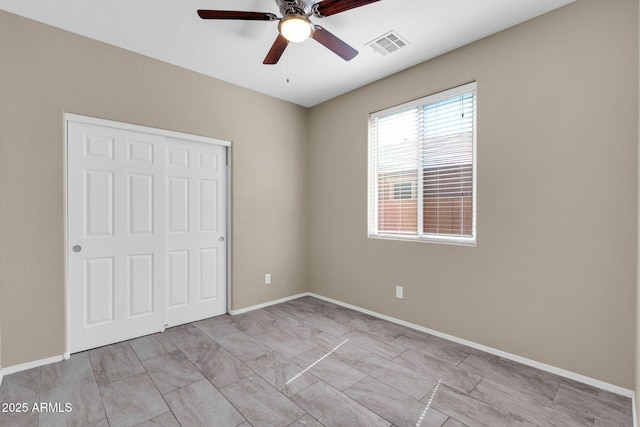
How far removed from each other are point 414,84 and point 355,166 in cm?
115

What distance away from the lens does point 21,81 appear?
235 cm

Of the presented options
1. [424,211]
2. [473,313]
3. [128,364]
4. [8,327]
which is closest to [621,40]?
[424,211]

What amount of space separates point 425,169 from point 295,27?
1929 millimetres

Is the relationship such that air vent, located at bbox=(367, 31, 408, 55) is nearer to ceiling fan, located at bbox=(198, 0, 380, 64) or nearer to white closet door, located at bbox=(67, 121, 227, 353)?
ceiling fan, located at bbox=(198, 0, 380, 64)

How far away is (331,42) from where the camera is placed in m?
2.18

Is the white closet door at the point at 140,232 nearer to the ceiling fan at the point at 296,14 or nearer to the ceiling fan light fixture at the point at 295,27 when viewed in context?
the ceiling fan at the point at 296,14

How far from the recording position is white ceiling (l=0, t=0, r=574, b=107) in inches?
87.9

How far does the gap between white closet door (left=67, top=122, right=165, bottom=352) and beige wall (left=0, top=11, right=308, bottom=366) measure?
0.40ft

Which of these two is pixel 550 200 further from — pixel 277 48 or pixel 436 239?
pixel 277 48

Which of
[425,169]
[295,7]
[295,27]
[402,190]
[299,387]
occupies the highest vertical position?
[295,7]

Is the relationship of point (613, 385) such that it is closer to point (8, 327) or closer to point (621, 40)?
point (621, 40)

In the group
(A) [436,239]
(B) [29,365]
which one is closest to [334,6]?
Answer: (A) [436,239]

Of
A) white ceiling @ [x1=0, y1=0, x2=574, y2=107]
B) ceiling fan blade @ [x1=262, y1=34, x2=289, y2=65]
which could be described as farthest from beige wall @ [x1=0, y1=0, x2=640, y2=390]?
ceiling fan blade @ [x1=262, y1=34, x2=289, y2=65]

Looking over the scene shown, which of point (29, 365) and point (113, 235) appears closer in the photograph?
point (29, 365)
